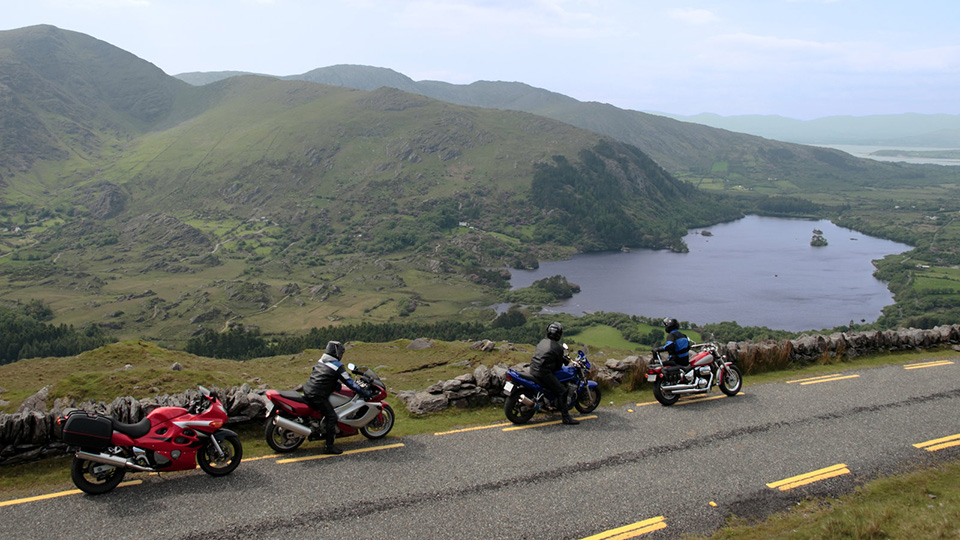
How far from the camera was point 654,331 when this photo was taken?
11719 centimetres

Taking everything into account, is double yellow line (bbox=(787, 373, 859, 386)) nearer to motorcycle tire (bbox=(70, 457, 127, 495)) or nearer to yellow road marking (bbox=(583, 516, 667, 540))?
yellow road marking (bbox=(583, 516, 667, 540))

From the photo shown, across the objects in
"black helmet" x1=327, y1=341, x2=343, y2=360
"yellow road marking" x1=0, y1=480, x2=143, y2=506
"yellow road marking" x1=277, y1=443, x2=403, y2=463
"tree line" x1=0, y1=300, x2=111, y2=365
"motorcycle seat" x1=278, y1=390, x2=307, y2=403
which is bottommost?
"tree line" x1=0, y1=300, x2=111, y2=365

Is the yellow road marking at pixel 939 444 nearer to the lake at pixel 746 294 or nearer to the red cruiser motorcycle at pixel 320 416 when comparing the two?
the red cruiser motorcycle at pixel 320 416

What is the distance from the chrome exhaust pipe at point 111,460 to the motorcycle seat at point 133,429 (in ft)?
1.62

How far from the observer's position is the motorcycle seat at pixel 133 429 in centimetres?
1164

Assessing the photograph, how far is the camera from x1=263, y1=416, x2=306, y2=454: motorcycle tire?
1362 centimetres

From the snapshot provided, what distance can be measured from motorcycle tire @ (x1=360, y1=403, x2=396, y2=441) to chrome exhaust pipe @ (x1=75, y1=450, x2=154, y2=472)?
16.3ft

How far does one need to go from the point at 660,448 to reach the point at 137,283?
619 feet

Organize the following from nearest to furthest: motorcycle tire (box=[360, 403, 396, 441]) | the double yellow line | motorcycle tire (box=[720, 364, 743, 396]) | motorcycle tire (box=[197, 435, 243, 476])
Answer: motorcycle tire (box=[197, 435, 243, 476]), motorcycle tire (box=[360, 403, 396, 441]), motorcycle tire (box=[720, 364, 743, 396]), the double yellow line

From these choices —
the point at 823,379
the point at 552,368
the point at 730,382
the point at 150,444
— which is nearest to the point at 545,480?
the point at 552,368

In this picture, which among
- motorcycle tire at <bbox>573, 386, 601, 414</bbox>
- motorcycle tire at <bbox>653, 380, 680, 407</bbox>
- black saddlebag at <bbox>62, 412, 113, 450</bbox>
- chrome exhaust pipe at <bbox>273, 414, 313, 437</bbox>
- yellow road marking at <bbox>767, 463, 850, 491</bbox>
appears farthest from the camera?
motorcycle tire at <bbox>653, 380, 680, 407</bbox>

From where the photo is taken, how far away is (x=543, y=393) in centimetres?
1608

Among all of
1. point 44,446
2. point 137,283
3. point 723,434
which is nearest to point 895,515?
point 723,434

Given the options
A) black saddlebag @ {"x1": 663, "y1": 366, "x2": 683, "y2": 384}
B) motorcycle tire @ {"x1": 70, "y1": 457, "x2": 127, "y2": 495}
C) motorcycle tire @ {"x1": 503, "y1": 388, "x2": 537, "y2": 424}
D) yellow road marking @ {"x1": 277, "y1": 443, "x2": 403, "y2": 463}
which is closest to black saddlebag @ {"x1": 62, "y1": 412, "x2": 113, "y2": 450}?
motorcycle tire @ {"x1": 70, "y1": 457, "x2": 127, "y2": 495}
